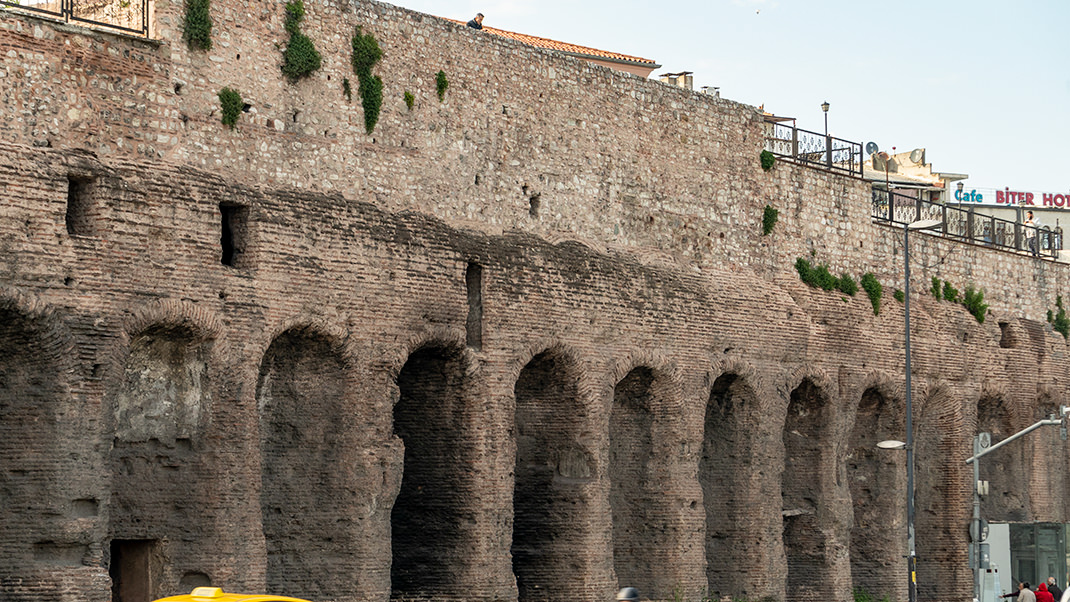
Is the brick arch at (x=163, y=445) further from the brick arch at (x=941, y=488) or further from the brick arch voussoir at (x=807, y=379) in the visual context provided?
the brick arch at (x=941, y=488)

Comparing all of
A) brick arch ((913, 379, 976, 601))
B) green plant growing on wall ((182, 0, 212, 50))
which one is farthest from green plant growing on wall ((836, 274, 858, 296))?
green plant growing on wall ((182, 0, 212, 50))

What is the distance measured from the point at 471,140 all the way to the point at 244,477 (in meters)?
6.51

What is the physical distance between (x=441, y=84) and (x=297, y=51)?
2.63 m

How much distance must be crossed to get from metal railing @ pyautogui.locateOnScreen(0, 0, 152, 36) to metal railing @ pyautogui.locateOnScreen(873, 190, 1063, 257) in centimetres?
1623

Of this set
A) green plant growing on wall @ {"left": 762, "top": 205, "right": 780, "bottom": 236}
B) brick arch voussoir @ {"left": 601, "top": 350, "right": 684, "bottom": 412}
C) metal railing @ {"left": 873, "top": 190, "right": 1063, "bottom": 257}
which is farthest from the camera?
metal railing @ {"left": 873, "top": 190, "right": 1063, "bottom": 257}

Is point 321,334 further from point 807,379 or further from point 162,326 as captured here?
point 807,379

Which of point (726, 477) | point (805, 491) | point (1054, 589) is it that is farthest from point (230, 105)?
point (1054, 589)

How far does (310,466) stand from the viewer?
22.8 meters

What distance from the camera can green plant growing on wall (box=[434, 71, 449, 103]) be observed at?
24.9 m

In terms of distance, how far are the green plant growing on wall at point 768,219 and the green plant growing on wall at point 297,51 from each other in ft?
33.6

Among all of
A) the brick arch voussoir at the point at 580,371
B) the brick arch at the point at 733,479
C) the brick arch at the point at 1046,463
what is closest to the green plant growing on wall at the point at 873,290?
the brick arch at the point at 733,479

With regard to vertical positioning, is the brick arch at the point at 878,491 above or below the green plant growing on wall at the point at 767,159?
below

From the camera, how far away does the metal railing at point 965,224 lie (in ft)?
115

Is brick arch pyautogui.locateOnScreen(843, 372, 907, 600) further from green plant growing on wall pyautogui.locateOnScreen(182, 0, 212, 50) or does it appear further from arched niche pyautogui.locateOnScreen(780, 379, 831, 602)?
green plant growing on wall pyautogui.locateOnScreen(182, 0, 212, 50)
